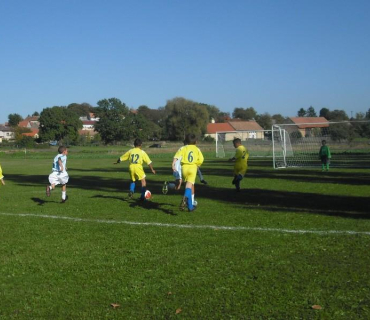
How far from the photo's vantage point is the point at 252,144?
5831 centimetres

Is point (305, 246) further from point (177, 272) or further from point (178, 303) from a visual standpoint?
point (178, 303)

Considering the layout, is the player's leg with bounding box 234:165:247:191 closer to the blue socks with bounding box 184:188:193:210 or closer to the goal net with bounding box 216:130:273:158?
the blue socks with bounding box 184:188:193:210

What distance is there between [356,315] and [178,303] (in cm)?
176

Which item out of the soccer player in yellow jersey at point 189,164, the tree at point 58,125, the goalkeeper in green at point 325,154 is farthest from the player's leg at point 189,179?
the tree at point 58,125

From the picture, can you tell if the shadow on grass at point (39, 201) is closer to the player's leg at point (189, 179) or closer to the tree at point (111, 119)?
the player's leg at point (189, 179)

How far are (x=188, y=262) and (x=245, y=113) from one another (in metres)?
164

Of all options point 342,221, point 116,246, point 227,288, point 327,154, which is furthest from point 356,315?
point 327,154

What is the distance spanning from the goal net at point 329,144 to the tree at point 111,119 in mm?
81667

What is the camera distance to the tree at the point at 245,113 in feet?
544

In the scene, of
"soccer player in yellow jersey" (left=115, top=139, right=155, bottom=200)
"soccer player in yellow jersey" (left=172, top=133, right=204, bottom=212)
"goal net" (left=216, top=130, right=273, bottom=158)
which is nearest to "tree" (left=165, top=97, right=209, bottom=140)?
"goal net" (left=216, top=130, right=273, bottom=158)

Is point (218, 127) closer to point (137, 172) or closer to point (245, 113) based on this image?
point (245, 113)

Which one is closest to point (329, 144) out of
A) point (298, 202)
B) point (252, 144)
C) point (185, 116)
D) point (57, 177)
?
point (298, 202)

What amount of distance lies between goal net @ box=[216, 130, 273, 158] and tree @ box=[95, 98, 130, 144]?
56.3m

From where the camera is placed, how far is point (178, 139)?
336ft
